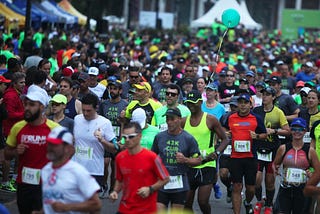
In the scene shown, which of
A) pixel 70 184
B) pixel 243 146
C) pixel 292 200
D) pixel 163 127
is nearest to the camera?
pixel 70 184

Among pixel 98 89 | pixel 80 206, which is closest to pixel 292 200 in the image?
pixel 80 206

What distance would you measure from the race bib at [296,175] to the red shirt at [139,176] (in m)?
2.65

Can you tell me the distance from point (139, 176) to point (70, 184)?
1173 millimetres

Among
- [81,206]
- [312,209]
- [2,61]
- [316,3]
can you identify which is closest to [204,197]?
[312,209]

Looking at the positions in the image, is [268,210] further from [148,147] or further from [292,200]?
[148,147]

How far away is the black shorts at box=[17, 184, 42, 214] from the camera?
8.96 metres

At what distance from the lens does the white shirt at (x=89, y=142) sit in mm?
10696

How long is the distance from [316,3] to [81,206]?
111 meters

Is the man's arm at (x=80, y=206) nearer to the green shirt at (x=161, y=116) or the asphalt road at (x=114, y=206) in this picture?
the asphalt road at (x=114, y=206)

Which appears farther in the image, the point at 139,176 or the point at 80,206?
the point at 139,176

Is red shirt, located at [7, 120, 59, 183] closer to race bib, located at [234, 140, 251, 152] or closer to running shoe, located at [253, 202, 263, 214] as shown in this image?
race bib, located at [234, 140, 251, 152]

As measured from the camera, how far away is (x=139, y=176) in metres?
8.55

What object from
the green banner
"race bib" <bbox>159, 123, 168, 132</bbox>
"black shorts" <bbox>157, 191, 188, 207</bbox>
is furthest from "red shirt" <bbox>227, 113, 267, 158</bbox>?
the green banner

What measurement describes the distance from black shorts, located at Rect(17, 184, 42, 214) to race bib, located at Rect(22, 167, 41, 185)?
2.3 inches
